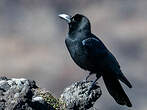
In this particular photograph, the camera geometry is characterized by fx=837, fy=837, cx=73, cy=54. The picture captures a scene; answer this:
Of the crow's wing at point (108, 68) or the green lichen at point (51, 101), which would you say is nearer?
the green lichen at point (51, 101)

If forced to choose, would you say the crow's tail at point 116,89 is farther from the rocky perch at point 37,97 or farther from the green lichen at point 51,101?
the green lichen at point 51,101

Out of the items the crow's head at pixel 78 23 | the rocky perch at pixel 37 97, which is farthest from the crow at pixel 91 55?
the rocky perch at pixel 37 97

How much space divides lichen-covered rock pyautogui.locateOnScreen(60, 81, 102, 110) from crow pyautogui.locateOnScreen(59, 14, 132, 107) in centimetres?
76

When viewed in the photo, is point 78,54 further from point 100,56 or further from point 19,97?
point 19,97

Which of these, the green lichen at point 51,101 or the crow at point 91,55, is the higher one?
the crow at point 91,55

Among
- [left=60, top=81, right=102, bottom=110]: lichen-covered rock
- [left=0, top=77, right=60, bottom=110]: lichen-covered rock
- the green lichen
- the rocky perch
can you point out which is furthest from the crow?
[left=0, top=77, right=60, bottom=110]: lichen-covered rock

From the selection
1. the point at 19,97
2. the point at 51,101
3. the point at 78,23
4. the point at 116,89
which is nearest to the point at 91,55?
the point at 78,23

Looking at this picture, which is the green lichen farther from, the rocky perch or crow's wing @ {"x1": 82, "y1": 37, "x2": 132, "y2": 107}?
crow's wing @ {"x1": 82, "y1": 37, "x2": 132, "y2": 107}

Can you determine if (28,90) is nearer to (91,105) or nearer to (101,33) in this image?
(91,105)

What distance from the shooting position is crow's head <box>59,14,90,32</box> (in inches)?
509

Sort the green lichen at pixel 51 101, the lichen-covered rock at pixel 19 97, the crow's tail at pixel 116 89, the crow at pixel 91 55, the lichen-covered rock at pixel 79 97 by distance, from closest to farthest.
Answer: the lichen-covered rock at pixel 19 97 < the green lichen at pixel 51 101 < the lichen-covered rock at pixel 79 97 < the crow's tail at pixel 116 89 < the crow at pixel 91 55

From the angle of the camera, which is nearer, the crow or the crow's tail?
the crow's tail

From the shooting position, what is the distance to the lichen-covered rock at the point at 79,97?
38.1 ft

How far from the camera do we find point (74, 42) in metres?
12.9
